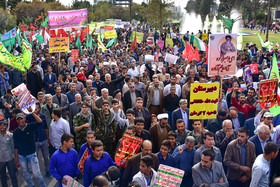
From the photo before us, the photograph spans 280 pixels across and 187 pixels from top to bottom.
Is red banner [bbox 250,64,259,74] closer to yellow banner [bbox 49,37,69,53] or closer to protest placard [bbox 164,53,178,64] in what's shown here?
protest placard [bbox 164,53,178,64]

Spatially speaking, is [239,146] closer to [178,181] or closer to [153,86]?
[178,181]

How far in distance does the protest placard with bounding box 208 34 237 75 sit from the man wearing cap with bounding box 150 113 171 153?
1.94 metres

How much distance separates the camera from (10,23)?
4478cm

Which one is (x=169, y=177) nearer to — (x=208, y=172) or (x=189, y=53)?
(x=208, y=172)

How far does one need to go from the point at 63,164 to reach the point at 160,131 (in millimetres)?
2200

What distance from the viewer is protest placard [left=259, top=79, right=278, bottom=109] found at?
669cm

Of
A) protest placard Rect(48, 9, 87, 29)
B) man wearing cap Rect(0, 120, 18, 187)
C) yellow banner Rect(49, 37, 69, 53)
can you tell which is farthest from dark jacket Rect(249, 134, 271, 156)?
protest placard Rect(48, 9, 87, 29)

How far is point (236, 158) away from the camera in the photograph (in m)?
5.60

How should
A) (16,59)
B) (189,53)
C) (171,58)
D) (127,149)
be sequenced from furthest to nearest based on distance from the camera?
(189,53), (171,58), (16,59), (127,149)

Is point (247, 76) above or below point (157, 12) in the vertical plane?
below

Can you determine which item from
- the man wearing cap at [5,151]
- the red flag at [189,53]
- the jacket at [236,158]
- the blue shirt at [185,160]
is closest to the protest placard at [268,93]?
the jacket at [236,158]

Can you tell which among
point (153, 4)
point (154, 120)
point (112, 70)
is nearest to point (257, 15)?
point (153, 4)

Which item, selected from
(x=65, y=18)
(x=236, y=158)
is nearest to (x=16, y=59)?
(x=236, y=158)

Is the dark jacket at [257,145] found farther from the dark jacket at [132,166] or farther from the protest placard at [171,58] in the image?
the protest placard at [171,58]
